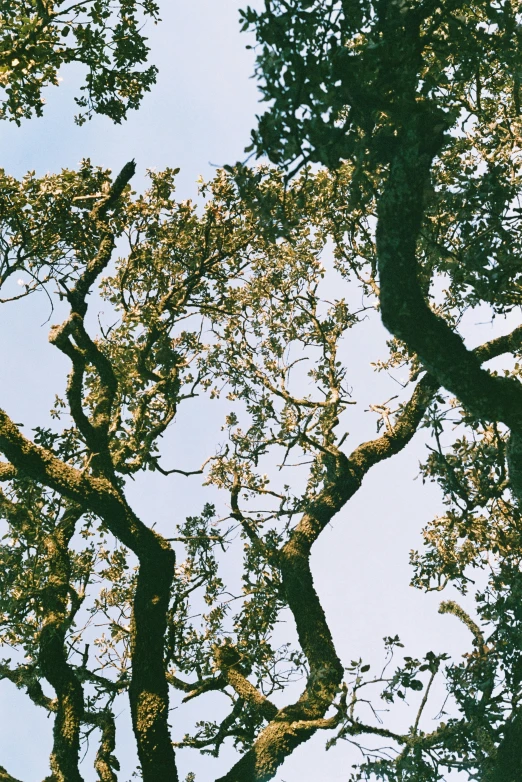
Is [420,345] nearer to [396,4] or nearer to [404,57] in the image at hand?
[404,57]

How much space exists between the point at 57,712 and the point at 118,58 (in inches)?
469

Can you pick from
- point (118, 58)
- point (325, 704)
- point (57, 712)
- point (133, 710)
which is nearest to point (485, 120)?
point (118, 58)

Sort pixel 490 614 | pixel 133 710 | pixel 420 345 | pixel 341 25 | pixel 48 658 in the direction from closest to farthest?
1. pixel 341 25
2. pixel 420 345
3. pixel 490 614
4. pixel 133 710
5. pixel 48 658

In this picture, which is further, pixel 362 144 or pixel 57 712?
pixel 57 712

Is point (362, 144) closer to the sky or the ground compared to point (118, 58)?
closer to the ground

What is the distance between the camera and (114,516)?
10000 millimetres

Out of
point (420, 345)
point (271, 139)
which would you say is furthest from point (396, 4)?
point (420, 345)

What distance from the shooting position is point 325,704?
9.37m


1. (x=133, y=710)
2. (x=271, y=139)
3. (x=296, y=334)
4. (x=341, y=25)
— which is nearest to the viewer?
(x=271, y=139)

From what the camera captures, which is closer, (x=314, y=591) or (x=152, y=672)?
(x=152, y=672)

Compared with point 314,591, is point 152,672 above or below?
below

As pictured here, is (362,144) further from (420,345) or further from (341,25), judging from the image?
(420,345)

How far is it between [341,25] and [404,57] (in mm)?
855

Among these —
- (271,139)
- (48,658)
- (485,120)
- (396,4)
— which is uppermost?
(485,120)
